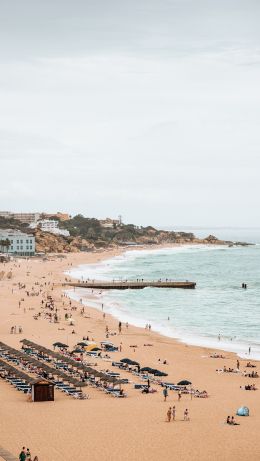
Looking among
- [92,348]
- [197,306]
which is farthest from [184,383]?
[197,306]

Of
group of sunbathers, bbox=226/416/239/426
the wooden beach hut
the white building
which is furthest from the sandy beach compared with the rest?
the white building

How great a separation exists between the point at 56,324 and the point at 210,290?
37161 millimetres

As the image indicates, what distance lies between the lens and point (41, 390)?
2955cm

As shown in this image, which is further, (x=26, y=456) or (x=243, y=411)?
(x=243, y=411)

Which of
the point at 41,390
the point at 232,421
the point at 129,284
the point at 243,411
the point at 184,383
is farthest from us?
the point at 129,284

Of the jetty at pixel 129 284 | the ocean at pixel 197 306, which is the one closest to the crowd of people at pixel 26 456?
the ocean at pixel 197 306

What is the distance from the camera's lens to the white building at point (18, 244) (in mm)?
154375

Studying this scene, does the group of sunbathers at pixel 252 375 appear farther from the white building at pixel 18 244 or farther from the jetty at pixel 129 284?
the white building at pixel 18 244

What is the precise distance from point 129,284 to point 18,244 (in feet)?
232

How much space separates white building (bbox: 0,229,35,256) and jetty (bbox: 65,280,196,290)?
6447 centimetres

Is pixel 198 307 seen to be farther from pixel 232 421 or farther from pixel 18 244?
pixel 18 244

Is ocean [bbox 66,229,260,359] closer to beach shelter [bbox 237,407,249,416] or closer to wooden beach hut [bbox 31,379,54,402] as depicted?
beach shelter [bbox 237,407,249,416]

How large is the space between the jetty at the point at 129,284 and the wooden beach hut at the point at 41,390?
191ft

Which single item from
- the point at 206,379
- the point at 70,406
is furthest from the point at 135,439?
the point at 206,379
